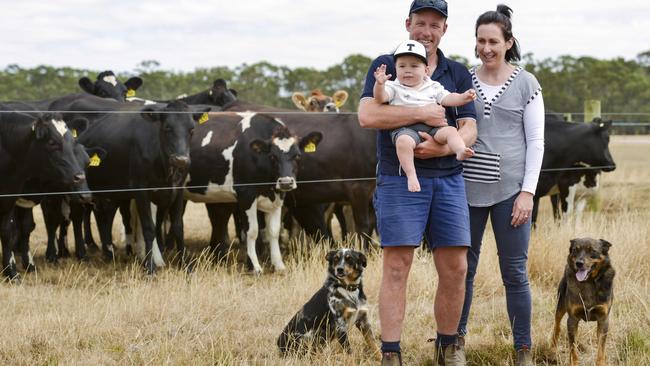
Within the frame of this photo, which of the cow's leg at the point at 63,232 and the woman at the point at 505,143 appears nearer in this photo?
the woman at the point at 505,143

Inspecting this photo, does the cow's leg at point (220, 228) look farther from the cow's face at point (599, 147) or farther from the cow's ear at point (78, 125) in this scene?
the cow's face at point (599, 147)

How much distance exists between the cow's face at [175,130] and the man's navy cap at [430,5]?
5240mm

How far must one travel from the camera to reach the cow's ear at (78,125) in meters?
10.0

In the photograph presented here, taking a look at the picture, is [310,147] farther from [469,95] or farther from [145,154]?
[469,95]

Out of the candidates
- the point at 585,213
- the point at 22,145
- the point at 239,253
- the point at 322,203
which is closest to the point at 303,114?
the point at 322,203

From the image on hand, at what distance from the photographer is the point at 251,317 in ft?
20.8

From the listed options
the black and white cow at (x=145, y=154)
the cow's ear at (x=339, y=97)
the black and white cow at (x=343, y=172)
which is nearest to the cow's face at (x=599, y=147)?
the black and white cow at (x=343, y=172)

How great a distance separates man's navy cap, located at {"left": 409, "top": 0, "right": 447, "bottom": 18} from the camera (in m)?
4.62

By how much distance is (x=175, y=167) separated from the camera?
9789mm

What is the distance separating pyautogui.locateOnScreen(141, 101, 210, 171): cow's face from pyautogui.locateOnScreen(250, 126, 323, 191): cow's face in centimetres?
82

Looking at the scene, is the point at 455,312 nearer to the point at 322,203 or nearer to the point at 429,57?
the point at 429,57

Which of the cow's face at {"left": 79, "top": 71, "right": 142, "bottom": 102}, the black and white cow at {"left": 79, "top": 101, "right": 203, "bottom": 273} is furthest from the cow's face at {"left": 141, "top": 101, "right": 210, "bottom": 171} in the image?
the cow's face at {"left": 79, "top": 71, "right": 142, "bottom": 102}

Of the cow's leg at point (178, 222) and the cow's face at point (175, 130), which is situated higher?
the cow's face at point (175, 130)

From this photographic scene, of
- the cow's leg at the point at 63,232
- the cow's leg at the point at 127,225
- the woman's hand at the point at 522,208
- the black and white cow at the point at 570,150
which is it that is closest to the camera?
the woman's hand at the point at 522,208
